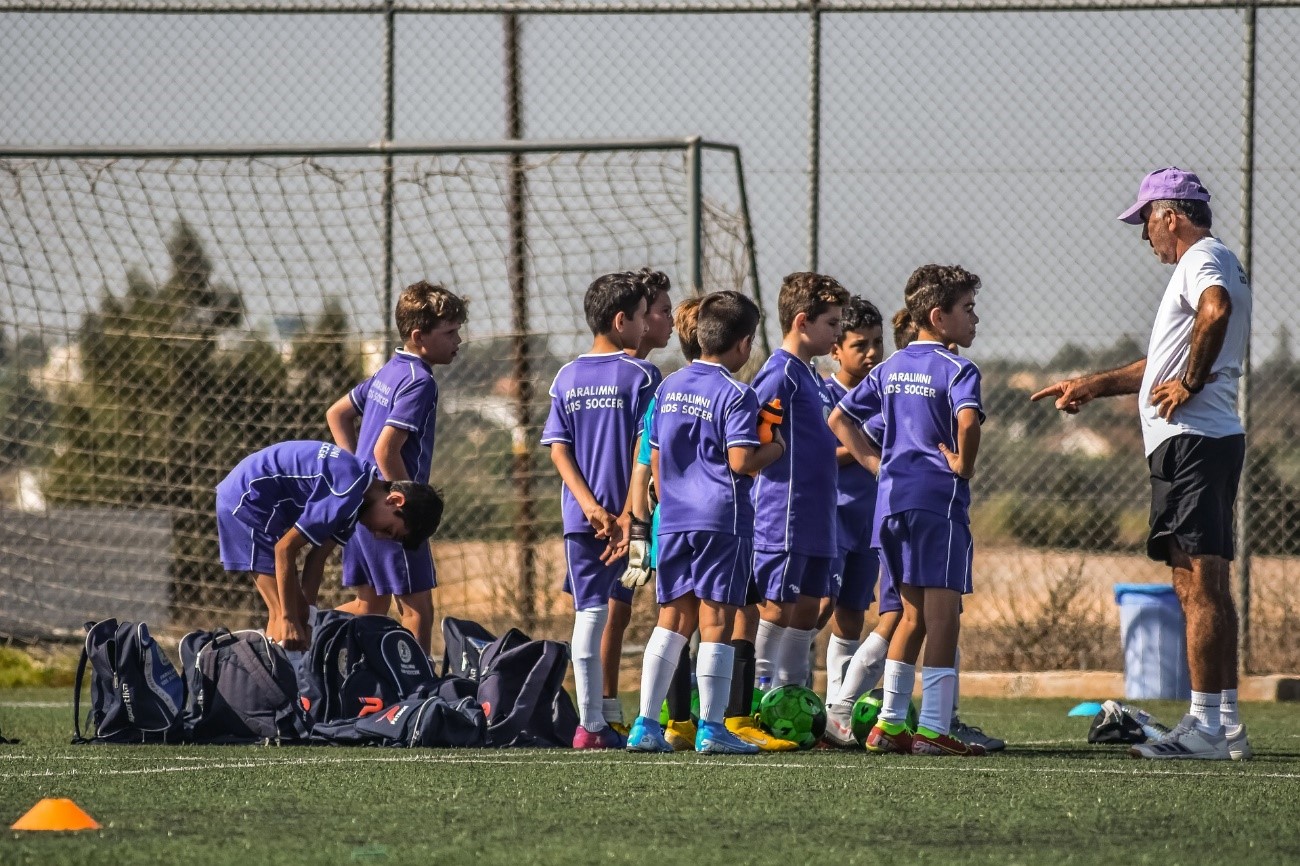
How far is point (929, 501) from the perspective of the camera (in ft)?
20.5

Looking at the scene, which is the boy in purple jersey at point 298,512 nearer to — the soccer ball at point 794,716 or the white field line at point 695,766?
the white field line at point 695,766

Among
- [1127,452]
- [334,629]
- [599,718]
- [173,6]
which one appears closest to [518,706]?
[599,718]

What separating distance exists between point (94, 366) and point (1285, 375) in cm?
765

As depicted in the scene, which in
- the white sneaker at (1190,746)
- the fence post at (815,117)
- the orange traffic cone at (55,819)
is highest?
the fence post at (815,117)

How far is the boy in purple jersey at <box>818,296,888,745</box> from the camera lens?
735 centimetres

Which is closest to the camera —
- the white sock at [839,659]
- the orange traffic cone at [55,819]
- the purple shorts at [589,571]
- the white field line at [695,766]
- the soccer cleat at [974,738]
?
the orange traffic cone at [55,819]

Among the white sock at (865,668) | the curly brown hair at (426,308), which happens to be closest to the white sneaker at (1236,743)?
the white sock at (865,668)

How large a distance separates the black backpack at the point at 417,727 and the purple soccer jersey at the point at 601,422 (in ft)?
2.65

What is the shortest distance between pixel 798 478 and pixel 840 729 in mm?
988

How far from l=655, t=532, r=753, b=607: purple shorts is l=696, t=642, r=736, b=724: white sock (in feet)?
0.56

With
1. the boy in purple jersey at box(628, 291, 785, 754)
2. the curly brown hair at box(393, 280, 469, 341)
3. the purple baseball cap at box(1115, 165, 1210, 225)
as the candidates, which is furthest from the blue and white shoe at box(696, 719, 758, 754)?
the purple baseball cap at box(1115, 165, 1210, 225)

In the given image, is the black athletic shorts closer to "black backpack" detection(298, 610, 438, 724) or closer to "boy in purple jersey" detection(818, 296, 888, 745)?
"boy in purple jersey" detection(818, 296, 888, 745)

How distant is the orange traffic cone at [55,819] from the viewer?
3910mm

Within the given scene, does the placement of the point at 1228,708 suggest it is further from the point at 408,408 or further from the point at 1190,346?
the point at 408,408
